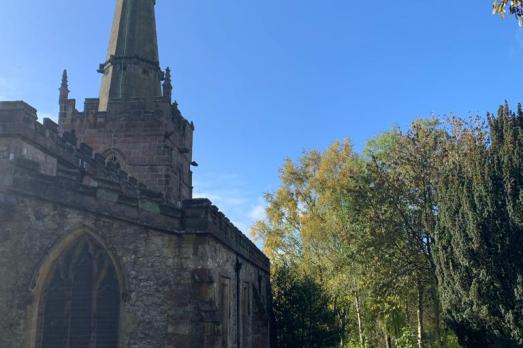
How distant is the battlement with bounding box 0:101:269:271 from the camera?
9078 millimetres

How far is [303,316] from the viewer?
20.8 m

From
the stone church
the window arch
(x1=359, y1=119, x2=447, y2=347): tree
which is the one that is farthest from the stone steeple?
the stone church

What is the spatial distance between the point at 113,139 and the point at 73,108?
9.25 feet

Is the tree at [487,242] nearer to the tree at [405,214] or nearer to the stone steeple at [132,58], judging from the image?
the tree at [405,214]

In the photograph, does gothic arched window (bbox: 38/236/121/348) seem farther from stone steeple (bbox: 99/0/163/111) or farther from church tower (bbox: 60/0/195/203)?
stone steeple (bbox: 99/0/163/111)

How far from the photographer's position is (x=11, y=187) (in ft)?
29.4

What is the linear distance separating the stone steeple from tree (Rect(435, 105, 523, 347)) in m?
14.9

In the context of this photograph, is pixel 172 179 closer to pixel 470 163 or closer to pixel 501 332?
pixel 470 163

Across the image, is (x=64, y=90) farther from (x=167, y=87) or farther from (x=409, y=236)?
(x=409, y=236)

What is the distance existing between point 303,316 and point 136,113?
1222 cm

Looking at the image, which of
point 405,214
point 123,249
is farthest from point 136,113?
point 123,249

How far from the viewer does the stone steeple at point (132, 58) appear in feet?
79.5

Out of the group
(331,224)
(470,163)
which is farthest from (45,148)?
(331,224)

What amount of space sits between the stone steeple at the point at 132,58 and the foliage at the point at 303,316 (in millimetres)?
11345
